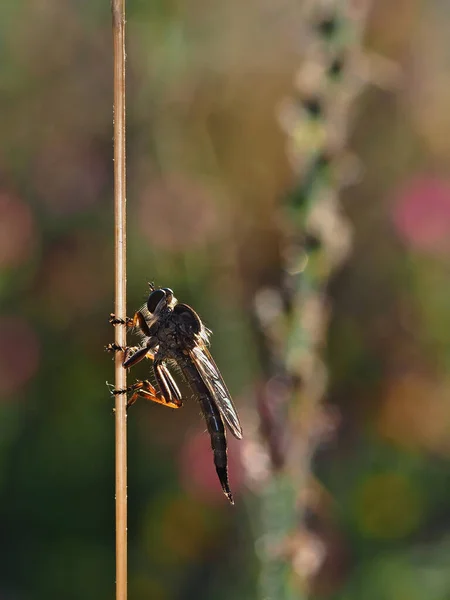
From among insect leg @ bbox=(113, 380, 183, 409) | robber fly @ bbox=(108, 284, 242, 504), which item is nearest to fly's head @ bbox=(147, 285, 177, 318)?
robber fly @ bbox=(108, 284, 242, 504)

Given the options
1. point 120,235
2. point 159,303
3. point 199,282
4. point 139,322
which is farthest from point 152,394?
point 199,282

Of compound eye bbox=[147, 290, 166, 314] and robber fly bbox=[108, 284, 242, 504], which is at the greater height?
compound eye bbox=[147, 290, 166, 314]

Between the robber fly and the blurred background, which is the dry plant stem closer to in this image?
the robber fly

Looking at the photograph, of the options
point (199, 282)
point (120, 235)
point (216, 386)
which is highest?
point (120, 235)

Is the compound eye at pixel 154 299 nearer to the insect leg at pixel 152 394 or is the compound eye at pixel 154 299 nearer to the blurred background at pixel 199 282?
the insect leg at pixel 152 394

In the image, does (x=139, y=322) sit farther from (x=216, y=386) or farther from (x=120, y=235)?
(x=120, y=235)

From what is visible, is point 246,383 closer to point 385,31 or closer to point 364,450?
point 364,450
